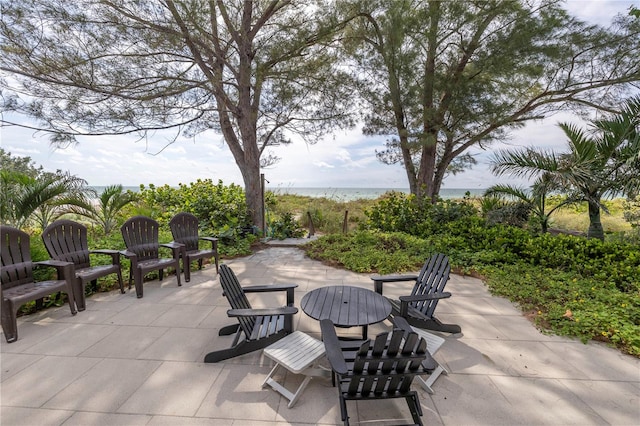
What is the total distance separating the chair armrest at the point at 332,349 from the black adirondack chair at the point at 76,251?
2983 millimetres

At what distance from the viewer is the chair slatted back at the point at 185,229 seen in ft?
14.6

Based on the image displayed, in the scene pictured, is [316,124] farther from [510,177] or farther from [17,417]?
[17,417]

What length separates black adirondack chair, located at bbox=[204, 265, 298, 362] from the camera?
2199mm

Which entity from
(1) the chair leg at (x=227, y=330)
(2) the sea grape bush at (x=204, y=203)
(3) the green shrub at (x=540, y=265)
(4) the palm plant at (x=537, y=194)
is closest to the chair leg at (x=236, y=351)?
(1) the chair leg at (x=227, y=330)

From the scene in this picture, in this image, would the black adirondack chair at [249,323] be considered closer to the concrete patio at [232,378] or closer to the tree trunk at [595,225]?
the concrete patio at [232,378]

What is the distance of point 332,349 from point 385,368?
348mm

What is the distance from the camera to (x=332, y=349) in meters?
1.75

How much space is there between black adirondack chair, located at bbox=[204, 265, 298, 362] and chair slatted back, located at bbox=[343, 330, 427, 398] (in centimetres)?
82

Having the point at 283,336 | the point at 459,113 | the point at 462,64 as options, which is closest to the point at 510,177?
the point at 459,113

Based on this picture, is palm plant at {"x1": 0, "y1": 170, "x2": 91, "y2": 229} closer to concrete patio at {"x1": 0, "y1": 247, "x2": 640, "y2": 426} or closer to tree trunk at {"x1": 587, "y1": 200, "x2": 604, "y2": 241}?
concrete patio at {"x1": 0, "y1": 247, "x2": 640, "y2": 426}

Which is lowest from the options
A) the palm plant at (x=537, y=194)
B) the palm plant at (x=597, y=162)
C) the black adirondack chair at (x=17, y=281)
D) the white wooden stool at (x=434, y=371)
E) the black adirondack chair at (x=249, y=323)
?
the white wooden stool at (x=434, y=371)

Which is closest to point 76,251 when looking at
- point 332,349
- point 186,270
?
point 186,270

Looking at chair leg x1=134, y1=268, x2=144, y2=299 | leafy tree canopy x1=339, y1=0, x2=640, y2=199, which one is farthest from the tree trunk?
chair leg x1=134, y1=268, x2=144, y2=299

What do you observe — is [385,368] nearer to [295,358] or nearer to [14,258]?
[295,358]
